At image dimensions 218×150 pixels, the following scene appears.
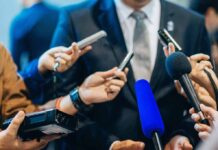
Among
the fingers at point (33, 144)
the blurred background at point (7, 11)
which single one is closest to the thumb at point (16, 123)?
the fingers at point (33, 144)

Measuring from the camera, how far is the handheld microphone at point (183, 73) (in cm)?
113

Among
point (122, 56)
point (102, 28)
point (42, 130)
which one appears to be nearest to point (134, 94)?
point (122, 56)

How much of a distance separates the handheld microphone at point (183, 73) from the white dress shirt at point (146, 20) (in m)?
0.35

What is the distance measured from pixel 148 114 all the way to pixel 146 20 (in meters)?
0.45

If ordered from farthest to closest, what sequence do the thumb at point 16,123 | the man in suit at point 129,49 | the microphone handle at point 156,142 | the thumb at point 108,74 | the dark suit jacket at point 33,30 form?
the dark suit jacket at point 33,30, the man in suit at point 129,49, the thumb at point 108,74, the thumb at point 16,123, the microphone handle at point 156,142

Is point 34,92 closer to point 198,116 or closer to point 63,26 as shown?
point 63,26

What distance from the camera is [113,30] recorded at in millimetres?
1557

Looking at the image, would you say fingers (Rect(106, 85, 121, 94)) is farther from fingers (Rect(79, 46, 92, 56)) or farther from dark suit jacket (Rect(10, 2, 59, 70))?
dark suit jacket (Rect(10, 2, 59, 70))

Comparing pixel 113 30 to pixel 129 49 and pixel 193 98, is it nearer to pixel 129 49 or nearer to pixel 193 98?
pixel 129 49

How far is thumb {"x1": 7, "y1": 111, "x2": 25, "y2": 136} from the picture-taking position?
123cm

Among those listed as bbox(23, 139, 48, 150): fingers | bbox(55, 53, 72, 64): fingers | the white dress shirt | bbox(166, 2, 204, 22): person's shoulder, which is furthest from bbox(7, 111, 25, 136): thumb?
bbox(166, 2, 204, 22): person's shoulder

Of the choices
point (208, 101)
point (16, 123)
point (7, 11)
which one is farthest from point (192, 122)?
point (7, 11)

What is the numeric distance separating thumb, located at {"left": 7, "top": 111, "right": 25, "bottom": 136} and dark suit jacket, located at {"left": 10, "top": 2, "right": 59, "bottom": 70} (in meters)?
1.03

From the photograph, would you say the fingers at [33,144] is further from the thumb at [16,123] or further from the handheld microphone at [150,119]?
the handheld microphone at [150,119]
